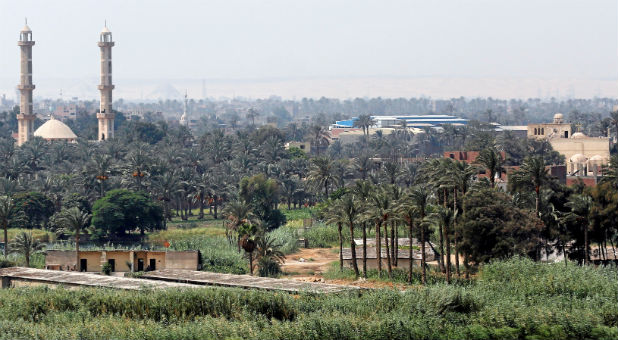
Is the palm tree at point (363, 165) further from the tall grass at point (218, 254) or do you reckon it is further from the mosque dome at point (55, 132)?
the mosque dome at point (55, 132)

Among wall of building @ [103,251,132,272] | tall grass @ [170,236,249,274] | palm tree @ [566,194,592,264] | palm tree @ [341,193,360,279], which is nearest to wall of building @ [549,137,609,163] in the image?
tall grass @ [170,236,249,274]

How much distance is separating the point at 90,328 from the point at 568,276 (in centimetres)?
2293

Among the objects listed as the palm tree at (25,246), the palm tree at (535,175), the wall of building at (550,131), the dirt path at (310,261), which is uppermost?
the wall of building at (550,131)

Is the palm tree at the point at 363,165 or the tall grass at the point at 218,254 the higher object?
the palm tree at the point at 363,165

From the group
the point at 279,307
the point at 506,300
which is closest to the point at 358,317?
the point at 279,307

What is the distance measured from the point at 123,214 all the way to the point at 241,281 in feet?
100

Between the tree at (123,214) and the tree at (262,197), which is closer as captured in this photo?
the tree at (123,214)

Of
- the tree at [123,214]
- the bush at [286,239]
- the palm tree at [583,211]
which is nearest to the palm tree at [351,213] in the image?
the bush at [286,239]

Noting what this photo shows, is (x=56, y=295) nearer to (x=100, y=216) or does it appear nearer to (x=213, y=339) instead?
(x=213, y=339)

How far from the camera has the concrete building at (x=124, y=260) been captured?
192 feet

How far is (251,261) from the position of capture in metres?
58.6

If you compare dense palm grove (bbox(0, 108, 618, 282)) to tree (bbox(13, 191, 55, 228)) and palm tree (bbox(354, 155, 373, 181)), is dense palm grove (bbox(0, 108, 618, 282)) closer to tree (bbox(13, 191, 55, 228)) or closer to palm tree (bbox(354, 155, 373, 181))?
tree (bbox(13, 191, 55, 228))

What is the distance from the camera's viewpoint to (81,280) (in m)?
49.9

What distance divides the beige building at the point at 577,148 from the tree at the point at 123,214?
4959 cm
